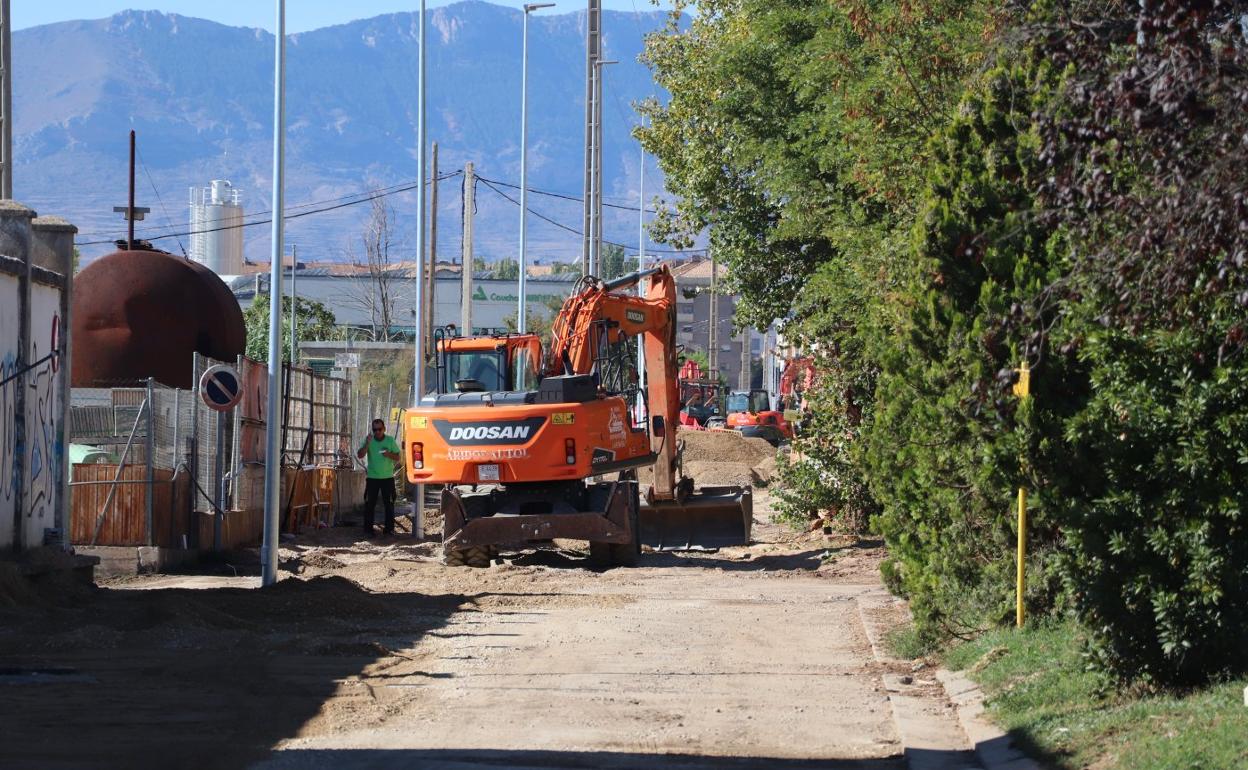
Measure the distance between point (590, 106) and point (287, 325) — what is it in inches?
1329

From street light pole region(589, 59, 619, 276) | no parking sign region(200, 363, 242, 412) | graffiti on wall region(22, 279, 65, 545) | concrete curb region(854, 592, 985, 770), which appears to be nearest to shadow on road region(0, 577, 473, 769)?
graffiti on wall region(22, 279, 65, 545)

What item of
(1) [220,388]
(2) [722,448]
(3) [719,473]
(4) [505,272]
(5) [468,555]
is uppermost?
(4) [505,272]

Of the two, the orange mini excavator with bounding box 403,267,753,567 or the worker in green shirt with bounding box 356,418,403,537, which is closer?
the orange mini excavator with bounding box 403,267,753,567

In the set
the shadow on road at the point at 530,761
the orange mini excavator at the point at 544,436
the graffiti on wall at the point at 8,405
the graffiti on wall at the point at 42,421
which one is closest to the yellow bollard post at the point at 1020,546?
the shadow on road at the point at 530,761

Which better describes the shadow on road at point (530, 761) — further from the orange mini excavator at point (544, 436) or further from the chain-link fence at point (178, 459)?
the orange mini excavator at point (544, 436)

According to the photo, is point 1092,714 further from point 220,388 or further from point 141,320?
point 141,320

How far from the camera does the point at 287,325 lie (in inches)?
2726

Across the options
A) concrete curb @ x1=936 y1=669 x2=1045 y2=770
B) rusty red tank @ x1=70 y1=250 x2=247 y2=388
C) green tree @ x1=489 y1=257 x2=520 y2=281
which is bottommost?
concrete curb @ x1=936 y1=669 x2=1045 y2=770

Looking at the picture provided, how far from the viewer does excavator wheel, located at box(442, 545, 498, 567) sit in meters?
21.9

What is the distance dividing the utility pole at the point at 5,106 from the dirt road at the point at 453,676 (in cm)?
501

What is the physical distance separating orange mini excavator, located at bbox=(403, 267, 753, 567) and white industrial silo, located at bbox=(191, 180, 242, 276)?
3600 inches

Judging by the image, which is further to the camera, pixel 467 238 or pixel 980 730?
pixel 467 238

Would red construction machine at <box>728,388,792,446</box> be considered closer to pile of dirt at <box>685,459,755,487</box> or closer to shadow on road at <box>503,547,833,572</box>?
pile of dirt at <box>685,459,755,487</box>

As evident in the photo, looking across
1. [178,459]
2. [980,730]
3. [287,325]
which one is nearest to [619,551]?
[178,459]
